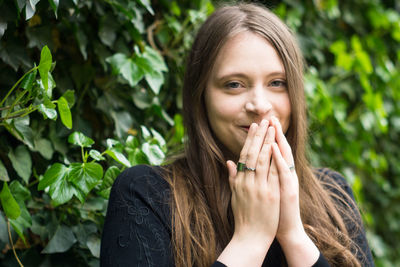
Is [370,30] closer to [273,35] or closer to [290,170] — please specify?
[273,35]

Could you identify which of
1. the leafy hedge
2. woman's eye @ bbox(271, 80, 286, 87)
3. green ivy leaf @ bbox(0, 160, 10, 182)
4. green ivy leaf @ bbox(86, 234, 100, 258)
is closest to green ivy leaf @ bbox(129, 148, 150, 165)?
the leafy hedge

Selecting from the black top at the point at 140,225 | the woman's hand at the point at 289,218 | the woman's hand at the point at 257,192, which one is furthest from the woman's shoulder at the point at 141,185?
the woman's hand at the point at 289,218

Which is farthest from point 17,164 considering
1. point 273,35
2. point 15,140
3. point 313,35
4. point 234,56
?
point 313,35

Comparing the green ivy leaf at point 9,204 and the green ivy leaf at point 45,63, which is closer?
the green ivy leaf at point 45,63

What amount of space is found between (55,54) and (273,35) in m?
0.80

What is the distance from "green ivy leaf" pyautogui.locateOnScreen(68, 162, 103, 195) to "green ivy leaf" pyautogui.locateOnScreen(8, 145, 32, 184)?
7.3 inches

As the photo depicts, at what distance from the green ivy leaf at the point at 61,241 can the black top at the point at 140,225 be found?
0.74ft

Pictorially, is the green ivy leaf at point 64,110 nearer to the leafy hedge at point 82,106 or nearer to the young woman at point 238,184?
the leafy hedge at point 82,106

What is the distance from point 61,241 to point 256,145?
714 millimetres

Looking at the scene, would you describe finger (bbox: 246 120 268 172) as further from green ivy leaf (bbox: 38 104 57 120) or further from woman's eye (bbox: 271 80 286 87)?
green ivy leaf (bbox: 38 104 57 120)

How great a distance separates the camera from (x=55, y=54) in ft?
5.17

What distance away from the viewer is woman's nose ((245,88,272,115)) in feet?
4.37

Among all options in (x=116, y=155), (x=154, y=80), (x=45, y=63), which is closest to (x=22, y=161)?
(x=116, y=155)

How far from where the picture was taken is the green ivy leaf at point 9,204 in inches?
47.7
